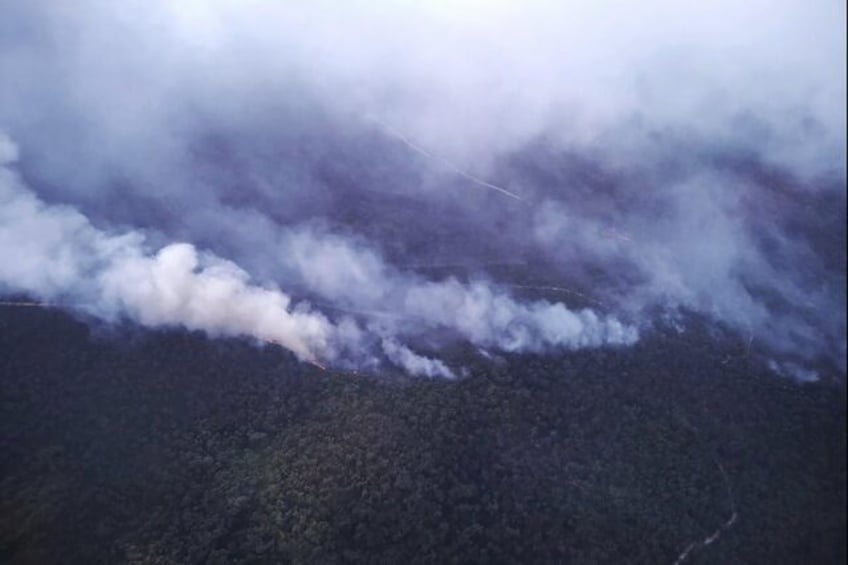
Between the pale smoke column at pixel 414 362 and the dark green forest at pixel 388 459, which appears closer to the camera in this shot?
the dark green forest at pixel 388 459

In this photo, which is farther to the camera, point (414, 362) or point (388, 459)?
point (414, 362)

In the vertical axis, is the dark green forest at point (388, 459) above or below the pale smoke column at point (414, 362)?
below

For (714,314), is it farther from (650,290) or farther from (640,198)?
A: (640,198)

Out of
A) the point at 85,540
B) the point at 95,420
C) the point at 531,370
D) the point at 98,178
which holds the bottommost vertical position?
the point at 85,540

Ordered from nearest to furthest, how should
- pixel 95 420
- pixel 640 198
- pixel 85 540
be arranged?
pixel 85 540 → pixel 95 420 → pixel 640 198

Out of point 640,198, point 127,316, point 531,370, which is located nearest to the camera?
point 127,316

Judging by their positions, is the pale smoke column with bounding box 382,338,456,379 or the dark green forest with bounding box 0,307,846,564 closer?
the dark green forest with bounding box 0,307,846,564

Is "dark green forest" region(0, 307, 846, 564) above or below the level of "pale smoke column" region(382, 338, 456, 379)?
below

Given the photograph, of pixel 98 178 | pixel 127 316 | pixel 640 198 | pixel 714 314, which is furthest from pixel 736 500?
pixel 98 178
